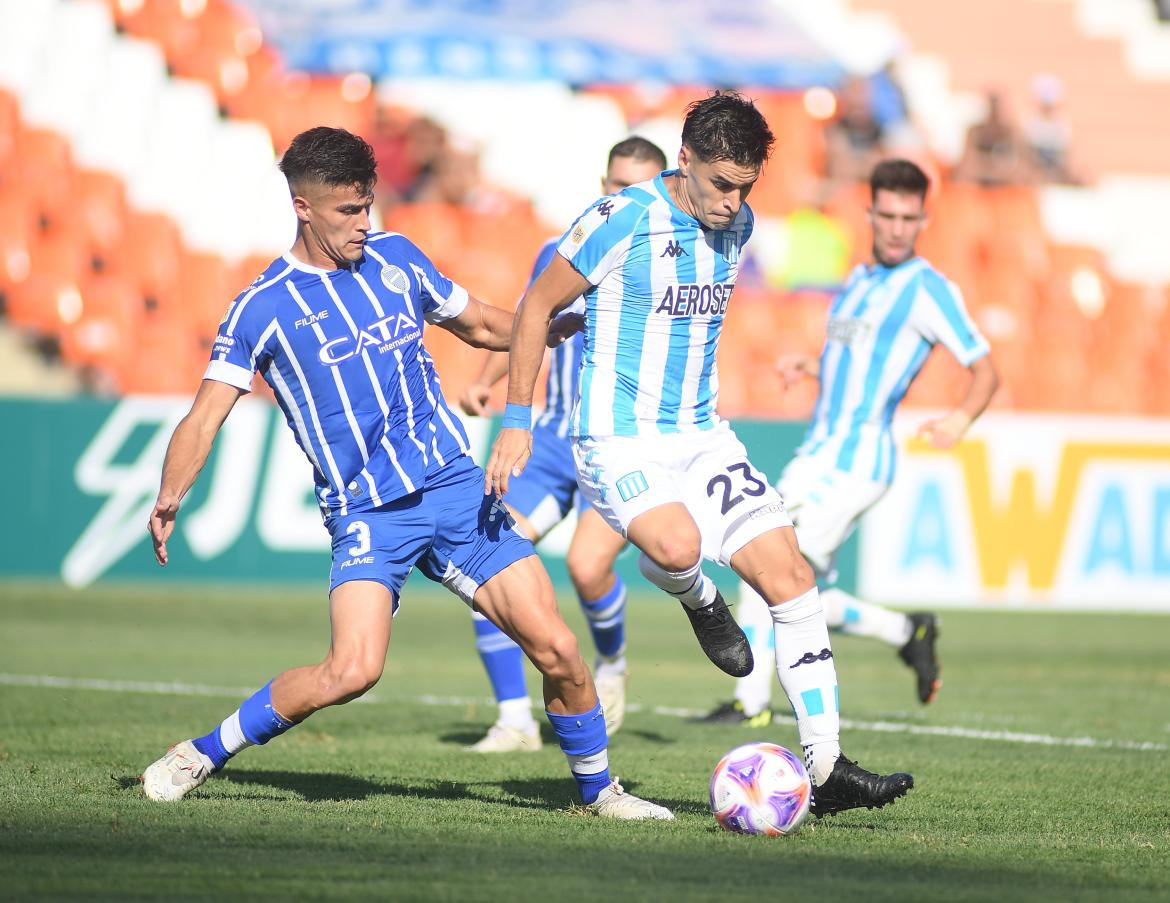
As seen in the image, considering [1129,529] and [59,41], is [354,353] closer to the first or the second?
[1129,529]

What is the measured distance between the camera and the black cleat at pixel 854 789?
17.0 ft

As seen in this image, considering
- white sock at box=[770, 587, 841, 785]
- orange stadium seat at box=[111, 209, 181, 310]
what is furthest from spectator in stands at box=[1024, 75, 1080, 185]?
white sock at box=[770, 587, 841, 785]

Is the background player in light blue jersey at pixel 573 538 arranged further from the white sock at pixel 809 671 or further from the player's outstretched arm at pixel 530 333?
the white sock at pixel 809 671

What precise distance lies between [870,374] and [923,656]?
1506 mm

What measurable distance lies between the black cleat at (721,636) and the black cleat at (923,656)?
3.09 meters

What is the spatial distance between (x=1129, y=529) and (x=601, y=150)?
9.06 meters

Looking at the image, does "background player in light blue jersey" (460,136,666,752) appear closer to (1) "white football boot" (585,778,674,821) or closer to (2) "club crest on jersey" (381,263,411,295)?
(2) "club crest on jersey" (381,263,411,295)

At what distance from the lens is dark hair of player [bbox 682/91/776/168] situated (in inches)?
210

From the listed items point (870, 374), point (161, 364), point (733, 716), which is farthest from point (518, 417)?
point (161, 364)

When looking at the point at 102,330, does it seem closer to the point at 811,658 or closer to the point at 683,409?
the point at 683,409

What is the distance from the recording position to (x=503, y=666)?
755cm

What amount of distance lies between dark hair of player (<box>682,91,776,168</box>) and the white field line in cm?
371

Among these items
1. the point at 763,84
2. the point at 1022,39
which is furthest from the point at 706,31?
the point at 1022,39

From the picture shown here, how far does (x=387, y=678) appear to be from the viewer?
10117mm
